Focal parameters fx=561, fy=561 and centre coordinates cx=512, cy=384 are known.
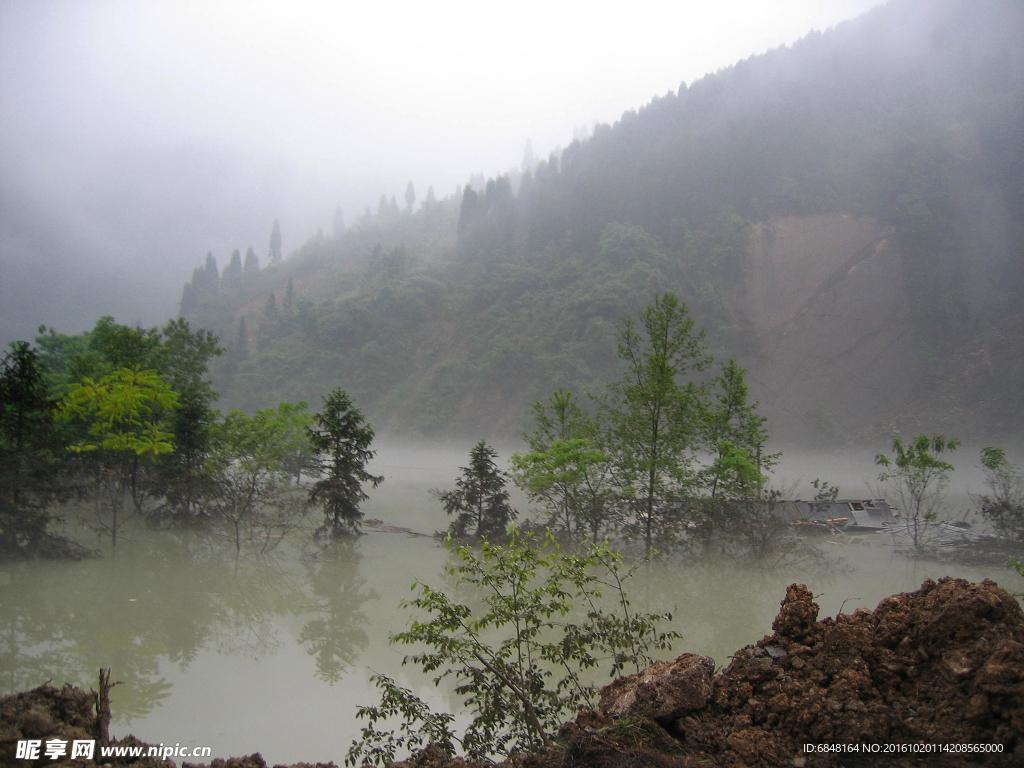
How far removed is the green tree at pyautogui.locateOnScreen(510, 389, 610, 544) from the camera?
1395 cm

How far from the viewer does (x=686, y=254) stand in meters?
61.7

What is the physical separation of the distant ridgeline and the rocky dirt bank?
4432cm

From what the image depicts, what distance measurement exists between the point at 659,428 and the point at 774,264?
166 ft

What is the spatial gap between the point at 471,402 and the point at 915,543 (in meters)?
43.2

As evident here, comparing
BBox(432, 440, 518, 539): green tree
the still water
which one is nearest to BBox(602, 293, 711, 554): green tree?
the still water

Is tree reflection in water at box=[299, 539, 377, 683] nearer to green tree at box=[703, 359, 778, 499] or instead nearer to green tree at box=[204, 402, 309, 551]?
green tree at box=[204, 402, 309, 551]

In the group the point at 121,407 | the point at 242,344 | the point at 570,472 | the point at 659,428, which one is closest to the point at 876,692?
the point at 570,472

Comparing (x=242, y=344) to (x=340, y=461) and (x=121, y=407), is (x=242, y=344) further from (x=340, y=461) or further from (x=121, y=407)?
(x=121, y=407)

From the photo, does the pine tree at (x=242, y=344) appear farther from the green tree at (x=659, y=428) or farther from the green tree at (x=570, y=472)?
the green tree at (x=659, y=428)

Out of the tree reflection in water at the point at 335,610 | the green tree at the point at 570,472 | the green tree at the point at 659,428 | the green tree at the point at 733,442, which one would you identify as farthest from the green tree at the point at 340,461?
the green tree at the point at 733,442

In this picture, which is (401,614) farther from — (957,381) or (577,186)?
(577,186)

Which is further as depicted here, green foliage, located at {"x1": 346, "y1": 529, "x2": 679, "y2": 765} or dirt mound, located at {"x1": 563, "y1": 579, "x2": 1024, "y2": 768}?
green foliage, located at {"x1": 346, "y1": 529, "x2": 679, "y2": 765}

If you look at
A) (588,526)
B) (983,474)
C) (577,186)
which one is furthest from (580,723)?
(577,186)

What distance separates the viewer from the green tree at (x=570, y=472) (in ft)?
45.8
